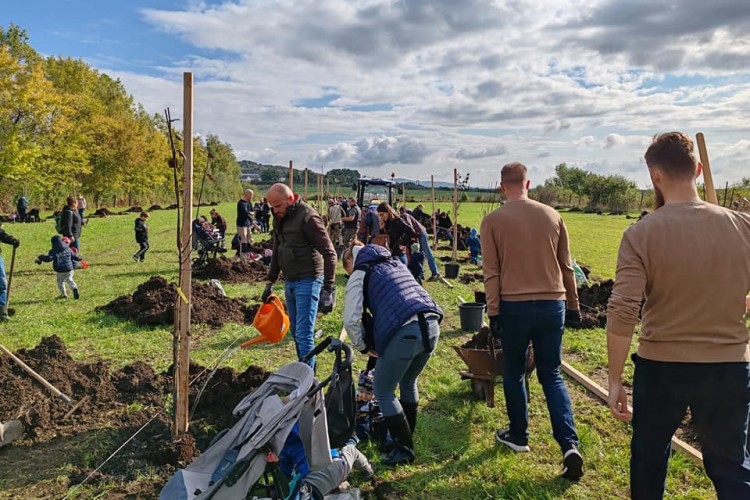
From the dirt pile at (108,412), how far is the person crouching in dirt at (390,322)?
1483 millimetres

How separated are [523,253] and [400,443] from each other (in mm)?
1647

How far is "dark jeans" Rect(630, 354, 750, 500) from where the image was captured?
91.5 inches

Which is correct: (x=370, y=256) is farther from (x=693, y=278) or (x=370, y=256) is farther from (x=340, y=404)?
(x=693, y=278)

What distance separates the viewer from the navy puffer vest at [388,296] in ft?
11.4

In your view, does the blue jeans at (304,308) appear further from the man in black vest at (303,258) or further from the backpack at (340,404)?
the backpack at (340,404)

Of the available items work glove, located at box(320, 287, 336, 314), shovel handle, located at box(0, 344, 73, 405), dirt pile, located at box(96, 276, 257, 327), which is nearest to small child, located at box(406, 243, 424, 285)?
dirt pile, located at box(96, 276, 257, 327)

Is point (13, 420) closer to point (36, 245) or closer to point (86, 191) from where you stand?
point (36, 245)

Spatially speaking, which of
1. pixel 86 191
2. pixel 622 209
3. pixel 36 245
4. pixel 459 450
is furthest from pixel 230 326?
pixel 622 209

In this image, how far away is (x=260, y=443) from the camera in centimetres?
271

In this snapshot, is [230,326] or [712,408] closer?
[712,408]

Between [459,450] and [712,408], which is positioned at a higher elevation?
[712,408]

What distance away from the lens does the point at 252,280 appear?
11.9m

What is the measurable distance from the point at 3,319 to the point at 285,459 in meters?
7.38

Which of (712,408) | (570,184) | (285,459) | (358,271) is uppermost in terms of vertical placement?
(570,184)
